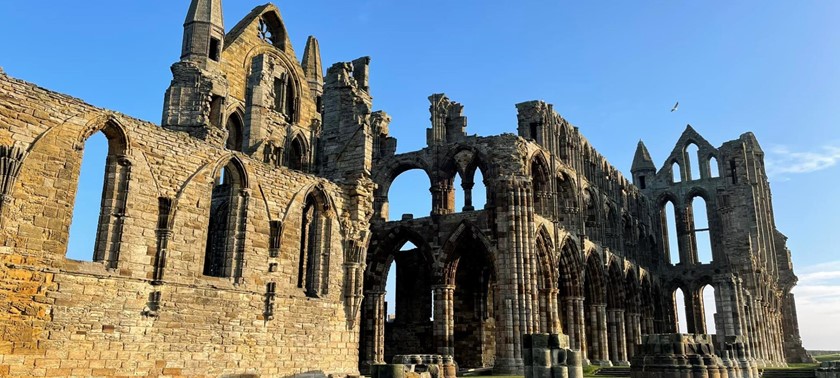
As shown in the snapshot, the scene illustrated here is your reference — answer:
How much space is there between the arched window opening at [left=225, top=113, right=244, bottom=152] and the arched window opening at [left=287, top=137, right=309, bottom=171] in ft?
7.98

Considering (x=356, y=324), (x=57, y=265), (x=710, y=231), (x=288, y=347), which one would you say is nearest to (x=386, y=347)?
(x=356, y=324)

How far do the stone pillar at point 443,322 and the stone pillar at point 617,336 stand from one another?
12.3 meters

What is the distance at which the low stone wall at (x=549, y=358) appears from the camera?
1488 centimetres

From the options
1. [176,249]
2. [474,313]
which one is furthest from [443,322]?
[176,249]

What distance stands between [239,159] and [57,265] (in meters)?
5.11

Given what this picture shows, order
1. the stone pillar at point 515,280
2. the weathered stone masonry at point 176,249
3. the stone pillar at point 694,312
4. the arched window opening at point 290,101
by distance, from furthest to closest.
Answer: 1. the stone pillar at point 694,312
2. the arched window opening at point 290,101
3. the stone pillar at point 515,280
4. the weathered stone masonry at point 176,249

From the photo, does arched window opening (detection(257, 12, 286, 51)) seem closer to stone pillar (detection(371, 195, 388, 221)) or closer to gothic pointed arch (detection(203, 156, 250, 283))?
stone pillar (detection(371, 195, 388, 221))

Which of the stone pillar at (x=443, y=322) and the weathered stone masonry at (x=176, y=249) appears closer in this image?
the weathered stone masonry at (x=176, y=249)

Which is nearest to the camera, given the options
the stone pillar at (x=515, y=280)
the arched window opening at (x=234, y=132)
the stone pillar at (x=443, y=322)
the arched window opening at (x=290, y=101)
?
the stone pillar at (x=515, y=280)

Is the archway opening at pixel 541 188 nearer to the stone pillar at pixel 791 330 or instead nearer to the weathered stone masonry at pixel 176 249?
the weathered stone masonry at pixel 176 249

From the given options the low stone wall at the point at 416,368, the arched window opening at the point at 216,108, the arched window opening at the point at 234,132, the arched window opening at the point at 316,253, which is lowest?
the low stone wall at the point at 416,368

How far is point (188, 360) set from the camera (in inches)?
550

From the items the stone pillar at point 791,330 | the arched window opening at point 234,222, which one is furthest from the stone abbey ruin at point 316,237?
the stone pillar at point 791,330

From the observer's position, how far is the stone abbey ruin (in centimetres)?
1223
